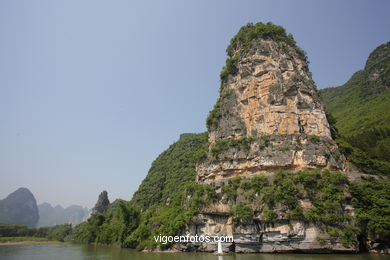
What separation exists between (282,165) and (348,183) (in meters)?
5.59

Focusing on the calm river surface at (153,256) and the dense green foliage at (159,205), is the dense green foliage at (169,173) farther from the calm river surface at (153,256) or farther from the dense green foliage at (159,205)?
the calm river surface at (153,256)

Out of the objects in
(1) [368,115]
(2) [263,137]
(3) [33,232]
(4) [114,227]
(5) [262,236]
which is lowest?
(3) [33,232]

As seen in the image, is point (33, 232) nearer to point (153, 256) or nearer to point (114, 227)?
point (114, 227)

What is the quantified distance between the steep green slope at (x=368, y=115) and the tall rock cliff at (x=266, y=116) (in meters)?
4.02

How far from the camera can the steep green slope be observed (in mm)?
25902

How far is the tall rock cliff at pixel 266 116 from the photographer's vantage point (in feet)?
80.8

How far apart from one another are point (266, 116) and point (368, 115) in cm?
3520

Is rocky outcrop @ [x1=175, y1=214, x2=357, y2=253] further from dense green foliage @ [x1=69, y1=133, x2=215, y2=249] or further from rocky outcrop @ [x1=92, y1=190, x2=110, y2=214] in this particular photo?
rocky outcrop @ [x1=92, y1=190, x2=110, y2=214]

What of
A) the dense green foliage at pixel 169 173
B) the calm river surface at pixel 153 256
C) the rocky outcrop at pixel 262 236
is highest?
the dense green foliage at pixel 169 173

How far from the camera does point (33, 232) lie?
64.8 metres

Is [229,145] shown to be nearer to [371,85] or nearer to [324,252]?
[324,252]

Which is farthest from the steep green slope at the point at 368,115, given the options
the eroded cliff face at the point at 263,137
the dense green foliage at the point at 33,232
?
the dense green foliage at the point at 33,232

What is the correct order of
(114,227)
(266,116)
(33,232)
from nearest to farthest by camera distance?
(266,116), (114,227), (33,232)

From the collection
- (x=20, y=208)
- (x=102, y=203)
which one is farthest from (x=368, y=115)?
(x=20, y=208)
